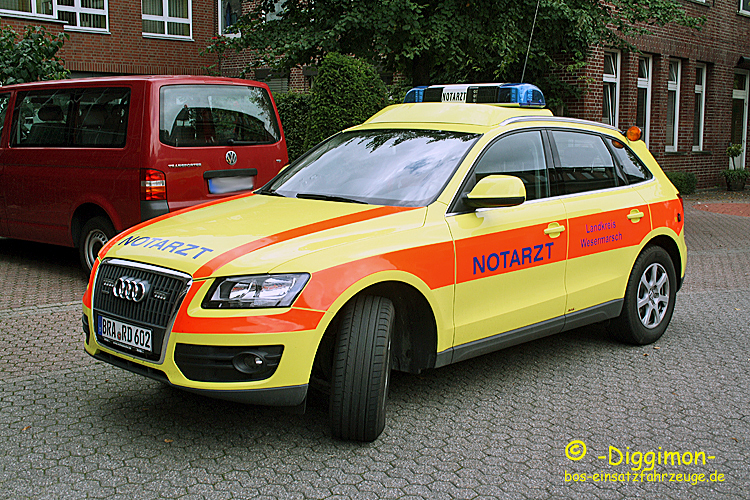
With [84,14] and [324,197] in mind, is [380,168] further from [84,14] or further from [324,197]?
[84,14]

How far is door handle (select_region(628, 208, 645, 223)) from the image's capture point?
5.53 meters

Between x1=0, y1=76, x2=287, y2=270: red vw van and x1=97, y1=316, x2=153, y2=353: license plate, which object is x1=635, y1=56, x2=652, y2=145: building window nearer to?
x1=0, y1=76, x2=287, y2=270: red vw van

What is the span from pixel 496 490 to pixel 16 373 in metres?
3.26


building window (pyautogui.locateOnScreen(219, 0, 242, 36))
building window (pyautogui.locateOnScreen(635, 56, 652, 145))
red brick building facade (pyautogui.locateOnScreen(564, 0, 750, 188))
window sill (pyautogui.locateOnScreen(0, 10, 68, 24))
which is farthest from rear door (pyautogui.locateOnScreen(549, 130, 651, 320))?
building window (pyautogui.locateOnScreen(219, 0, 242, 36))

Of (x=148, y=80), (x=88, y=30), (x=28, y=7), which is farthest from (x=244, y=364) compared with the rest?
(x=88, y=30)

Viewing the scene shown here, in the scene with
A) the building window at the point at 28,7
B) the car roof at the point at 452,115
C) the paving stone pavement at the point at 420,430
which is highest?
the building window at the point at 28,7

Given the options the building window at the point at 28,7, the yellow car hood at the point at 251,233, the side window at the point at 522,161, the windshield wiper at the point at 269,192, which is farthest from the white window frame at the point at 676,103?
the yellow car hood at the point at 251,233

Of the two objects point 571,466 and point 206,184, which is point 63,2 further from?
point 571,466

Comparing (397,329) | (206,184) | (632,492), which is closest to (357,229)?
(397,329)

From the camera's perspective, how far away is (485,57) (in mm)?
11062

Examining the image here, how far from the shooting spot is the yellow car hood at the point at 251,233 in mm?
3672

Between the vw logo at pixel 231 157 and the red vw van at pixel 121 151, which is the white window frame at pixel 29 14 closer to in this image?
the red vw van at pixel 121 151

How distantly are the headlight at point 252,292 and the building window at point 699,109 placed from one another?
64.3ft

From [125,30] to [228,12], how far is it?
3158 millimetres
